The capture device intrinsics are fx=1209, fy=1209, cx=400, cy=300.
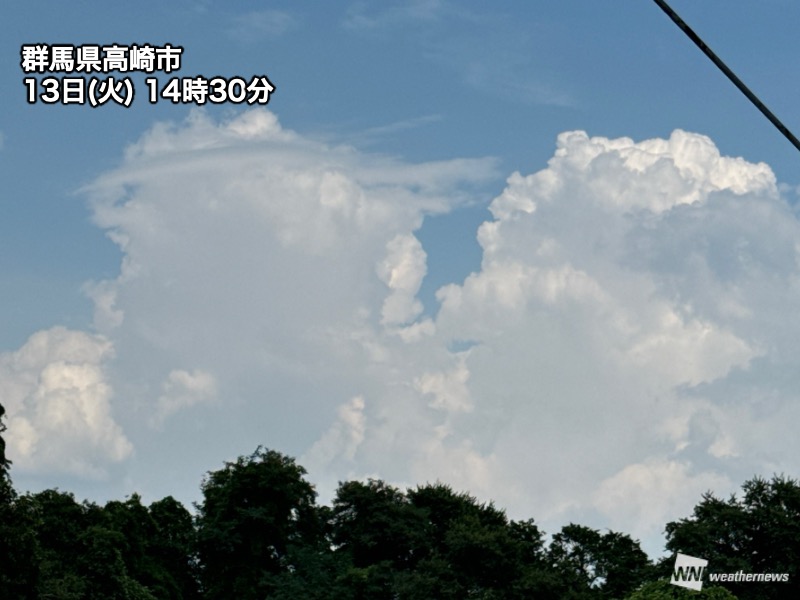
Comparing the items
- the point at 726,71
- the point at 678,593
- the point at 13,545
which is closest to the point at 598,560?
the point at 678,593

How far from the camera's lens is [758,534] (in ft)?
268

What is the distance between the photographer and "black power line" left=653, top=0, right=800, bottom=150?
1038 cm

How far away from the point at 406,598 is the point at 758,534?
80.1ft

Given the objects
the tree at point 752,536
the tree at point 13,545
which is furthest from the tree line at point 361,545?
the tree at point 13,545

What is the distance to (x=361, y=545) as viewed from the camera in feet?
310

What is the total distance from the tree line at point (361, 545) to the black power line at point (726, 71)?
63102 millimetres

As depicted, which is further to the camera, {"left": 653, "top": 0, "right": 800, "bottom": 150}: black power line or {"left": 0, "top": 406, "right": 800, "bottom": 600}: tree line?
{"left": 0, "top": 406, "right": 800, "bottom": 600}: tree line

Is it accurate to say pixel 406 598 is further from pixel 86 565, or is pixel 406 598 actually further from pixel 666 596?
pixel 666 596

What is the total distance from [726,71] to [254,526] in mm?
86599

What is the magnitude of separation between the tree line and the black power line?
207ft

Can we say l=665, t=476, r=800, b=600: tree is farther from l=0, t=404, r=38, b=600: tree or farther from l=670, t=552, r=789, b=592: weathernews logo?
l=0, t=404, r=38, b=600: tree

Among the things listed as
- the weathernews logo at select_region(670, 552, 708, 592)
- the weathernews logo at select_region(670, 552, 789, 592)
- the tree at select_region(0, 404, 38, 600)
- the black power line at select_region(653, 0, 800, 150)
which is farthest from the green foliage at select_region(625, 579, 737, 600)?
the black power line at select_region(653, 0, 800, 150)

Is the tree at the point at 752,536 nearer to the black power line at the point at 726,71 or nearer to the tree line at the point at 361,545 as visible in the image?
the tree line at the point at 361,545

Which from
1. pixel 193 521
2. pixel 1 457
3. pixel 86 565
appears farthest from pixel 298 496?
pixel 1 457
